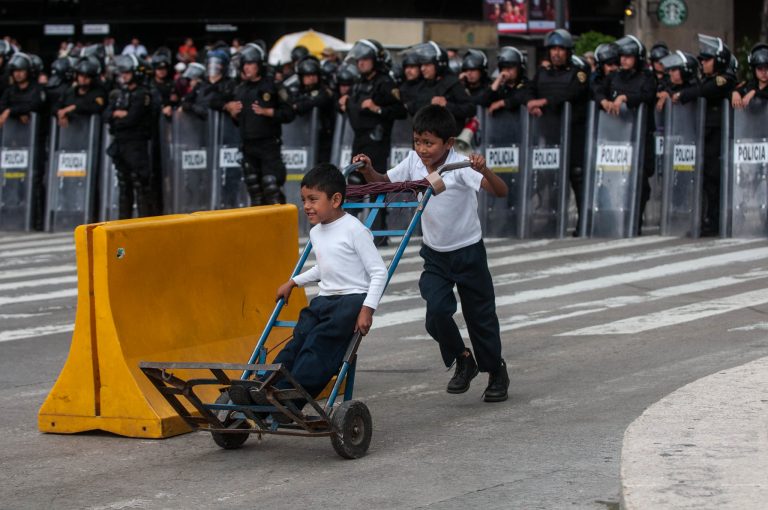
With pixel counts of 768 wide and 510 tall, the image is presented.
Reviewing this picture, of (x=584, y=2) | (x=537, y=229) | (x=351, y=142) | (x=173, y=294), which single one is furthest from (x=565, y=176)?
(x=584, y=2)

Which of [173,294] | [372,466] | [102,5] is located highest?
[102,5]

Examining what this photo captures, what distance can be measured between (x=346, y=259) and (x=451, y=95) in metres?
9.83

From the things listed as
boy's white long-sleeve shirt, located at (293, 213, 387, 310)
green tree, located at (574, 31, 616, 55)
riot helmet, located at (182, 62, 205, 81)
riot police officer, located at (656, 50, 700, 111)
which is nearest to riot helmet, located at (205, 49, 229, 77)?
riot helmet, located at (182, 62, 205, 81)

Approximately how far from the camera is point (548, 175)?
1752 centimetres

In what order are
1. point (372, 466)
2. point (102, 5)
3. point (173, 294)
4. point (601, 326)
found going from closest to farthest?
point (372, 466) → point (173, 294) → point (601, 326) → point (102, 5)

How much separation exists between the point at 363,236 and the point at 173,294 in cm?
128

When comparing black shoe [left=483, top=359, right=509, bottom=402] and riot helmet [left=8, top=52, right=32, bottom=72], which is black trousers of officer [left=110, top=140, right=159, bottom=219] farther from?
black shoe [left=483, top=359, right=509, bottom=402]

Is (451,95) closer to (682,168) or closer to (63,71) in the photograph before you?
(682,168)

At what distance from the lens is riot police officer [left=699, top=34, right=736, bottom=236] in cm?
1664

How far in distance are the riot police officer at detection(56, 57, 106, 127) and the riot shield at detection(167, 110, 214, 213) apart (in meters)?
0.97

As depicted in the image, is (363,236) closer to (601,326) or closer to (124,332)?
(124,332)

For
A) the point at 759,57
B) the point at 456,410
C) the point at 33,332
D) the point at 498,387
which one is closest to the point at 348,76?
the point at 759,57

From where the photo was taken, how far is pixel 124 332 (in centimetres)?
762

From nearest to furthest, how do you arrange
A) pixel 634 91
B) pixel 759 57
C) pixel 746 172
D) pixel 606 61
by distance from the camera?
pixel 759 57 → pixel 746 172 → pixel 634 91 → pixel 606 61
